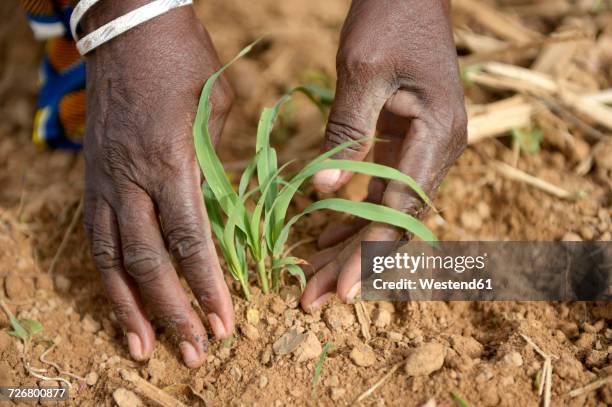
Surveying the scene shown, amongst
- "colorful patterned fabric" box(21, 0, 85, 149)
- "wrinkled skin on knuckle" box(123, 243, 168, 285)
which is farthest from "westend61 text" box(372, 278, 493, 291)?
"colorful patterned fabric" box(21, 0, 85, 149)

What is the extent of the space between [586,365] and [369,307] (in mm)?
525

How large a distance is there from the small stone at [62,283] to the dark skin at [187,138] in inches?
10.6

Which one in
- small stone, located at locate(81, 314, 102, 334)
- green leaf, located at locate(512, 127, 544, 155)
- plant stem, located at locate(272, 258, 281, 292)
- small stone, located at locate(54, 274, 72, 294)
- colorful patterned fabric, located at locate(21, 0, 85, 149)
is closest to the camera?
plant stem, located at locate(272, 258, 281, 292)

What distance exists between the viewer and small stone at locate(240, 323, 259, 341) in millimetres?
1507

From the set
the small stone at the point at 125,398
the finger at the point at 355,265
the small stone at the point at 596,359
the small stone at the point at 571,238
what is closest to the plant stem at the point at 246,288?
the finger at the point at 355,265

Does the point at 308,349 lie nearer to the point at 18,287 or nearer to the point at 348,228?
the point at 348,228

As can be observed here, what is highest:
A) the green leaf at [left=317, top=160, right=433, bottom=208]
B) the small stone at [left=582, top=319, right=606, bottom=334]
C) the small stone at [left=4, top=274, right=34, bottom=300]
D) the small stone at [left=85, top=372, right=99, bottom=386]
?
the green leaf at [left=317, top=160, right=433, bottom=208]

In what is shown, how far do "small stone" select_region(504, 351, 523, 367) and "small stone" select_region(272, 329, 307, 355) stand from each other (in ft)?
1.51

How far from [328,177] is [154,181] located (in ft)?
1.35

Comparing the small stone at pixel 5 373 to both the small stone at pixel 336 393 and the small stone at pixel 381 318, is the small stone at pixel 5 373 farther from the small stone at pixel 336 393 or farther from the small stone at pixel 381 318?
the small stone at pixel 381 318

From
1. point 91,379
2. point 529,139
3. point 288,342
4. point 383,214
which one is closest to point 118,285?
point 91,379

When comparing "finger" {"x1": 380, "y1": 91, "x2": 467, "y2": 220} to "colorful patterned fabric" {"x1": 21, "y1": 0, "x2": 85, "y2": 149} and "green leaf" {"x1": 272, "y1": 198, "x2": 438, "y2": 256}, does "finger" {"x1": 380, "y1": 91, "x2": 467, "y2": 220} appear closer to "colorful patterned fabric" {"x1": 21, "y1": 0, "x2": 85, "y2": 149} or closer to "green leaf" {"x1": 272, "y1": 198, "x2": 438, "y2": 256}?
"green leaf" {"x1": 272, "y1": 198, "x2": 438, "y2": 256}

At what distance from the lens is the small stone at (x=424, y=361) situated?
1.40m

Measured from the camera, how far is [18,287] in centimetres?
177
